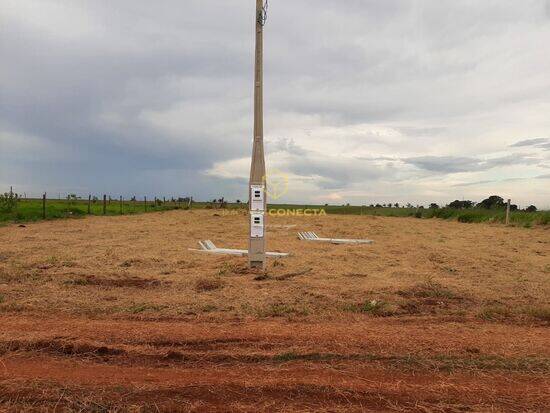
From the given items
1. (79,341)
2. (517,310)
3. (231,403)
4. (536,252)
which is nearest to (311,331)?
(231,403)

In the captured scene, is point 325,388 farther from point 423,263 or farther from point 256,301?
point 423,263

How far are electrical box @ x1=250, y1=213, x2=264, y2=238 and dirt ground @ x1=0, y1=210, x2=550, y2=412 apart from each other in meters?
0.68

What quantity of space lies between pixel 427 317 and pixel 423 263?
491 centimetres

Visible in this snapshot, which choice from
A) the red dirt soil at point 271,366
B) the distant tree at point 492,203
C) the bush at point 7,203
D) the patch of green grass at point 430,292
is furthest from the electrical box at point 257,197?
the distant tree at point 492,203

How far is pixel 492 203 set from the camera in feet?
124

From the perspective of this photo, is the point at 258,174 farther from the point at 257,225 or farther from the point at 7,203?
the point at 7,203

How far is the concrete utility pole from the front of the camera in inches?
329

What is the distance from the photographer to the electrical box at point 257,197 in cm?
841

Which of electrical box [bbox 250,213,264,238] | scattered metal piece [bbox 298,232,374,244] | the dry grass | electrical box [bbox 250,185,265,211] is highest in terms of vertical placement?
electrical box [bbox 250,185,265,211]

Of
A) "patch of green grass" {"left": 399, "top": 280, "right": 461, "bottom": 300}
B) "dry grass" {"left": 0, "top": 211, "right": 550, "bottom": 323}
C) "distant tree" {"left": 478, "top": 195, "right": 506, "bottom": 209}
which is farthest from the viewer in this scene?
"distant tree" {"left": 478, "top": 195, "right": 506, "bottom": 209}

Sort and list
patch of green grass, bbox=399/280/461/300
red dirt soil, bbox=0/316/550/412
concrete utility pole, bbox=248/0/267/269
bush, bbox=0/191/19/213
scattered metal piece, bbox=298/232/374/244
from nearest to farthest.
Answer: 1. red dirt soil, bbox=0/316/550/412
2. patch of green grass, bbox=399/280/461/300
3. concrete utility pole, bbox=248/0/267/269
4. scattered metal piece, bbox=298/232/374/244
5. bush, bbox=0/191/19/213

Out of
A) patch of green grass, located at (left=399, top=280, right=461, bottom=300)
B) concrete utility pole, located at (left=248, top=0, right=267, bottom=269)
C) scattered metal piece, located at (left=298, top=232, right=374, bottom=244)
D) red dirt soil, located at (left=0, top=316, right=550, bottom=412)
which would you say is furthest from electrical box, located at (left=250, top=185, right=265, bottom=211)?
scattered metal piece, located at (left=298, top=232, right=374, bottom=244)

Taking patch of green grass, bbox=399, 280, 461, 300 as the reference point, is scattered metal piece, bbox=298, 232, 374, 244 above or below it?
above

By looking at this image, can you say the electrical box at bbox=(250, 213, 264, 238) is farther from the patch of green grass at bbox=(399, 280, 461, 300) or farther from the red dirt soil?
the red dirt soil
